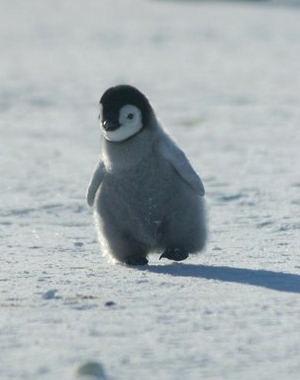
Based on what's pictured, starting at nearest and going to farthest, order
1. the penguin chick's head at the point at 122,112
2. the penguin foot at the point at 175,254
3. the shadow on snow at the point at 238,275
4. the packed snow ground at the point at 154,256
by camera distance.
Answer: the packed snow ground at the point at 154,256 < the shadow on snow at the point at 238,275 < the penguin chick's head at the point at 122,112 < the penguin foot at the point at 175,254

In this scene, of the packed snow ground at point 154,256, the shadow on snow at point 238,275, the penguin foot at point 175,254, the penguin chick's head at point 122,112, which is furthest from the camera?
the penguin foot at point 175,254

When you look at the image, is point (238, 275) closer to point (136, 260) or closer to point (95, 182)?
point (136, 260)

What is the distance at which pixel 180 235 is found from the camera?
4996 mm

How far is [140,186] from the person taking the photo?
4902 mm

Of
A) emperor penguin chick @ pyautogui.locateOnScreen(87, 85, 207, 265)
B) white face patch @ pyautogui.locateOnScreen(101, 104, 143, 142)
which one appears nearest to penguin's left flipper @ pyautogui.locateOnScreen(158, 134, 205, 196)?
emperor penguin chick @ pyautogui.locateOnScreen(87, 85, 207, 265)

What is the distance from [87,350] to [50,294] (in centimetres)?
72

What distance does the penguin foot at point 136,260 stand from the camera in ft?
16.3

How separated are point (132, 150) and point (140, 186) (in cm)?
14

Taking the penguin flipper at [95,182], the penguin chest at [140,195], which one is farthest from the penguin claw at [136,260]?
the penguin flipper at [95,182]

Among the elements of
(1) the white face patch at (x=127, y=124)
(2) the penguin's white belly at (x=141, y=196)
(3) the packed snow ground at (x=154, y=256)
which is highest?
(1) the white face patch at (x=127, y=124)

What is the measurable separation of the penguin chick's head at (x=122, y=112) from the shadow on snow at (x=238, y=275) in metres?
0.52

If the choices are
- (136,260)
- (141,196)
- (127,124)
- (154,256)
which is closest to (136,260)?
(136,260)

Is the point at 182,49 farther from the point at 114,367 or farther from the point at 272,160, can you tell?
the point at 114,367

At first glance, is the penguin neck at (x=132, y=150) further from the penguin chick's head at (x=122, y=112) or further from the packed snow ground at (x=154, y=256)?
the packed snow ground at (x=154, y=256)
